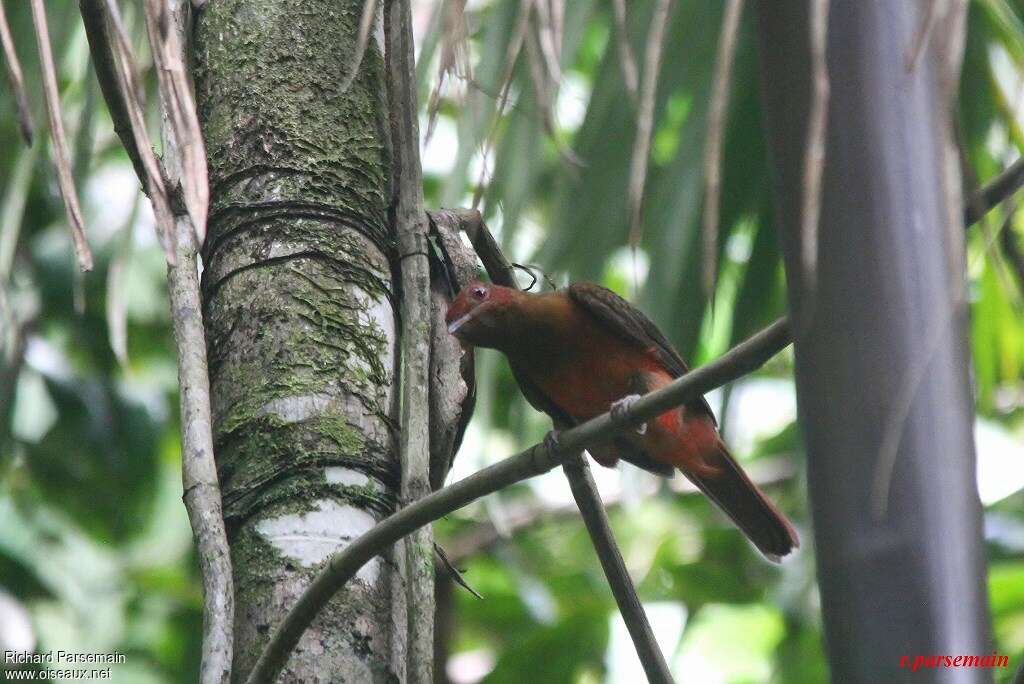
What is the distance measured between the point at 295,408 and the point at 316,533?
0.23m

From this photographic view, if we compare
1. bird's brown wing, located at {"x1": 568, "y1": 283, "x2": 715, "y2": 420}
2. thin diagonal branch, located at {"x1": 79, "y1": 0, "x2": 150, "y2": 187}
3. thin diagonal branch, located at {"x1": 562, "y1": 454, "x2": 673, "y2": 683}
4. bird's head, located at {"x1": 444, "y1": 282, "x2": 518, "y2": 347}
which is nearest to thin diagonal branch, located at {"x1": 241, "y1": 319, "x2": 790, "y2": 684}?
thin diagonal branch, located at {"x1": 562, "y1": 454, "x2": 673, "y2": 683}

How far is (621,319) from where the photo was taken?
3.93 metres

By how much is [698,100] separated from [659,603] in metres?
4.08

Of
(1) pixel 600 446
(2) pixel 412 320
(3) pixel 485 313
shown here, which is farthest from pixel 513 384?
(2) pixel 412 320

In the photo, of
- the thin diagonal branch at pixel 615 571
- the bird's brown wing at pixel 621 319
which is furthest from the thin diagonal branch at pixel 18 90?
the bird's brown wing at pixel 621 319

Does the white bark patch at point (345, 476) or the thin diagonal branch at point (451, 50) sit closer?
the thin diagonal branch at point (451, 50)

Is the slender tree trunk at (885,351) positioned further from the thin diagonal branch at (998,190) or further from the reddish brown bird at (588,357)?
the reddish brown bird at (588,357)

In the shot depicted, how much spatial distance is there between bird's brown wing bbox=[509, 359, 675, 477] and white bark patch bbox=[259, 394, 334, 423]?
1.77 metres

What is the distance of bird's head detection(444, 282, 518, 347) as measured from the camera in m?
3.39

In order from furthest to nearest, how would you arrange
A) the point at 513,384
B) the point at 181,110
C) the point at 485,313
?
1. the point at 513,384
2. the point at 485,313
3. the point at 181,110

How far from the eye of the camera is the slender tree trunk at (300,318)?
2.12 metres

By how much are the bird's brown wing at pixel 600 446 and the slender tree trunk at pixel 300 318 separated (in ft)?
5.02

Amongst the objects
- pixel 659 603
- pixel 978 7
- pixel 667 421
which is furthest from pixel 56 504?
pixel 978 7

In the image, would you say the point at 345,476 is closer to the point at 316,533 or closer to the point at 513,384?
the point at 316,533
